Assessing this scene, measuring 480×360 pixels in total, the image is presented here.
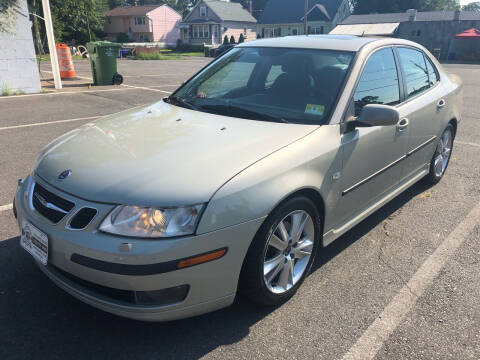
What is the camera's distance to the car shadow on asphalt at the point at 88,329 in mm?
2283

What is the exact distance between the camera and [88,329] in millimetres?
2441

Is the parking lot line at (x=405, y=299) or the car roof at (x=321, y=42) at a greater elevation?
the car roof at (x=321, y=42)

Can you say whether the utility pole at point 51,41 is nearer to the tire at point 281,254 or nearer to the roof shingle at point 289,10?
the tire at point 281,254

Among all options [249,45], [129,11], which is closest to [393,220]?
[249,45]

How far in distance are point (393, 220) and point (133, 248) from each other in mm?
2820

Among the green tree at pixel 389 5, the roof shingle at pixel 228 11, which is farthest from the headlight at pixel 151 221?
the green tree at pixel 389 5

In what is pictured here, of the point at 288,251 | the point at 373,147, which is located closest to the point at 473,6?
the point at 373,147

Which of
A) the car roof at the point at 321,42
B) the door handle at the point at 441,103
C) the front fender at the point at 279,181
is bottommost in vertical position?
the front fender at the point at 279,181

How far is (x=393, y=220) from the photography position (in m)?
4.00

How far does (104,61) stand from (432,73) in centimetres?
1083

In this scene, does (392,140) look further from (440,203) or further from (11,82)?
(11,82)

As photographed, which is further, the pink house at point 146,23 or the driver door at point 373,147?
the pink house at point 146,23

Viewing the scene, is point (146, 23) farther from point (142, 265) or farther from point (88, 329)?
point (142, 265)

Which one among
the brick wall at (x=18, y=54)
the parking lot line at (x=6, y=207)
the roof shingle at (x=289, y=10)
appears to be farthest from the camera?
the roof shingle at (x=289, y=10)
